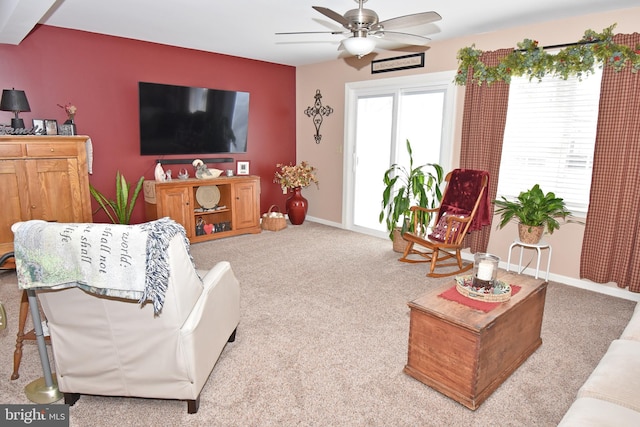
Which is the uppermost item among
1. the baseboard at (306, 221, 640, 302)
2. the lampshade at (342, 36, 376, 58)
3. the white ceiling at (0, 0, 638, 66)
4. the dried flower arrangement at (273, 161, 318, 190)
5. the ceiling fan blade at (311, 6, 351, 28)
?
the white ceiling at (0, 0, 638, 66)

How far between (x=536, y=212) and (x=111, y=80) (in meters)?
4.61

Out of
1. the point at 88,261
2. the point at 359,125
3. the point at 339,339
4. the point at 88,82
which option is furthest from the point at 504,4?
the point at 88,82

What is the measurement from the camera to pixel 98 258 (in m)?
1.62

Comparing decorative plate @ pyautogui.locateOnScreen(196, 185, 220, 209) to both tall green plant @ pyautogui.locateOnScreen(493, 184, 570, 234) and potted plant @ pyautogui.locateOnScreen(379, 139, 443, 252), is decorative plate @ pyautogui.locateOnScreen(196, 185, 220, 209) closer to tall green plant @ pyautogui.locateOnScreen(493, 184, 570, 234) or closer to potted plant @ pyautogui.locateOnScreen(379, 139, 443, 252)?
potted plant @ pyautogui.locateOnScreen(379, 139, 443, 252)

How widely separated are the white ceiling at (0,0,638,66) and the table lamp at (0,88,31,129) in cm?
48

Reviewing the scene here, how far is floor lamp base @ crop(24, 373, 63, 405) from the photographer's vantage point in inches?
80.1

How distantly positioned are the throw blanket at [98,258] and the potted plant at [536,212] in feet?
10.3

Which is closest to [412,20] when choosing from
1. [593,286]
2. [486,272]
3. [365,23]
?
[365,23]

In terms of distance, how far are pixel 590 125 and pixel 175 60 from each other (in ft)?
14.9

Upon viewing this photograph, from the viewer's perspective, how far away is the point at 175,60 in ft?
16.2

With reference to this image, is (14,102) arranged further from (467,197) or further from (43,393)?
(467,197)

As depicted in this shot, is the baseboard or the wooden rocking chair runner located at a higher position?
the wooden rocking chair runner

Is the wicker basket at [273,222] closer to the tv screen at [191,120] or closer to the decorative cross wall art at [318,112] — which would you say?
the tv screen at [191,120]

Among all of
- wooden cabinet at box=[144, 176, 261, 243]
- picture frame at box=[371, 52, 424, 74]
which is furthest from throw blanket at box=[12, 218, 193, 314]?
picture frame at box=[371, 52, 424, 74]
